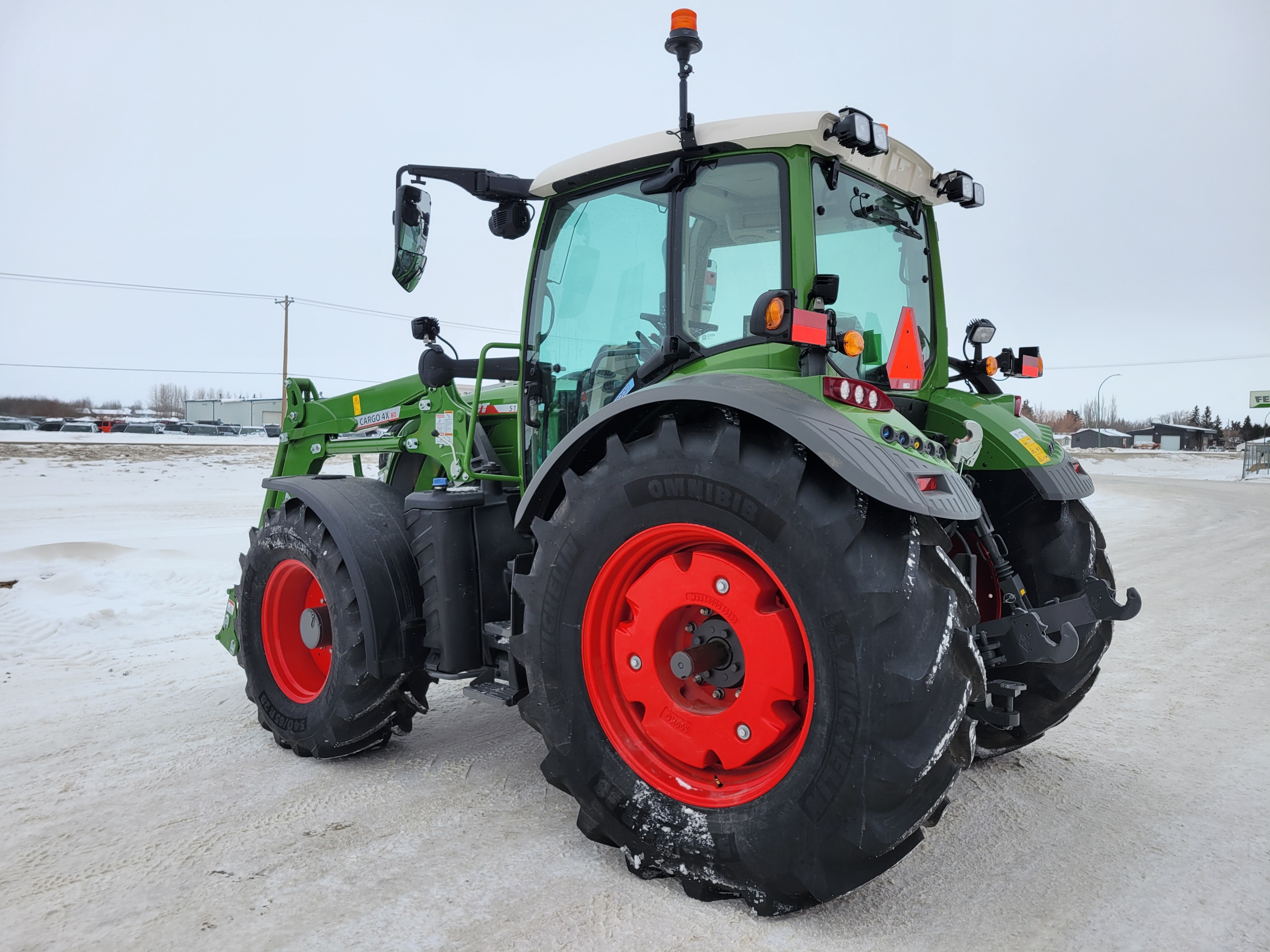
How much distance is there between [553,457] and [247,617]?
7.08ft

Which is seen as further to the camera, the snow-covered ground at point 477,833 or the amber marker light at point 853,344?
the amber marker light at point 853,344

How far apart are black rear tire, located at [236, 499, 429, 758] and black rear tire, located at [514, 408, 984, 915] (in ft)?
4.17

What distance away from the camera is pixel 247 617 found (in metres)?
4.10

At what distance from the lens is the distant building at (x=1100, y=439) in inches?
2825

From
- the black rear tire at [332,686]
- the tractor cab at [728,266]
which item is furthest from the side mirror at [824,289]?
the black rear tire at [332,686]

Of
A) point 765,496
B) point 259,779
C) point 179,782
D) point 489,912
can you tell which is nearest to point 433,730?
point 259,779

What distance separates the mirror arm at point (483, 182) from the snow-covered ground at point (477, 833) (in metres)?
2.43

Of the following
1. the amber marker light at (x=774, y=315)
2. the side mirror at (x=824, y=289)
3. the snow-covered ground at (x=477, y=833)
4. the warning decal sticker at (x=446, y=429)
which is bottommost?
the snow-covered ground at (x=477, y=833)

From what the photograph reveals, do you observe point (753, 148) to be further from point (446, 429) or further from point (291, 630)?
Answer: point (291, 630)

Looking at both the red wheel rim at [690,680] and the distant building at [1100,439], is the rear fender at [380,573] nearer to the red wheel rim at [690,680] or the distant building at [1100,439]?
the red wheel rim at [690,680]

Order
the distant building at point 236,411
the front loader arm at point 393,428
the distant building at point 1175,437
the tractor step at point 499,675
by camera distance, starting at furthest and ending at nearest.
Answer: the distant building at point 236,411
the distant building at point 1175,437
the front loader arm at point 393,428
the tractor step at point 499,675

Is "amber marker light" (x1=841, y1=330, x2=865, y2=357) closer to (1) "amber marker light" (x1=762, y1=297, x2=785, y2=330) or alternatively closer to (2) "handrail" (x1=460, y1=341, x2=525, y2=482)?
(1) "amber marker light" (x1=762, y1=297, x2=785, y2=330)

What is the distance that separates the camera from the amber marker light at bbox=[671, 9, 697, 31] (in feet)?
9.54

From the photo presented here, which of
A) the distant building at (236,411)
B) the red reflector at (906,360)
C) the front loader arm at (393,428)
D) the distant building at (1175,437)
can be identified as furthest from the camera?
the distant building at (236,411)
